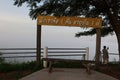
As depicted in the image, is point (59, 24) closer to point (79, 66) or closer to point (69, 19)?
point (69, 19)

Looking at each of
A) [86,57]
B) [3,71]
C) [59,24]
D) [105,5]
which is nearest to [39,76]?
[3,71]

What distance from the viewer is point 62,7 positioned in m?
19.5

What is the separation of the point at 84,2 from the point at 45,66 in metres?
3.97

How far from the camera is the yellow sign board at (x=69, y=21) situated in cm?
1906

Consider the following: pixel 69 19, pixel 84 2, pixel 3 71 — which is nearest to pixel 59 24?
pixel 69 19

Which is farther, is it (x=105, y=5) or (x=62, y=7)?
(x=105, y=5)

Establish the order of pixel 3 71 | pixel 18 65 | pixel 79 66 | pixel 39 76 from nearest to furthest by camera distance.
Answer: pixel 39 76 < pixel 3 71 < pixel 18 65 < pixel 79 66

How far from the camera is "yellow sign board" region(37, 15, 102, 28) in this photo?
1906cm

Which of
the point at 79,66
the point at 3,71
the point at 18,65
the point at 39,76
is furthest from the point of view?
the point at 79,66

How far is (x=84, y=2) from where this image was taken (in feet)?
66.3

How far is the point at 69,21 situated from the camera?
19.2 m

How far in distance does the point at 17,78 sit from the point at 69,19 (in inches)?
204

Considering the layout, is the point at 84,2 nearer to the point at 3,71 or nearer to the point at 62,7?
the point at 62,7

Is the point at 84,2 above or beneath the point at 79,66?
above
